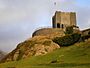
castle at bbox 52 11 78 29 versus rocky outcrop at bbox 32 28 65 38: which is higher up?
castle at bbox 52 11 78 29

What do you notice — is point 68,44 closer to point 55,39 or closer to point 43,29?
point 55,39

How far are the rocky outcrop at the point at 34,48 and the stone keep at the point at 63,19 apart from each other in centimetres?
2222

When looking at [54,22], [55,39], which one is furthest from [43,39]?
[54,22]

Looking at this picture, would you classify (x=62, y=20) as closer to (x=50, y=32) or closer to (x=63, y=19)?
(x=63, y=19)

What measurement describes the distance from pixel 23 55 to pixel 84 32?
69.0 feet

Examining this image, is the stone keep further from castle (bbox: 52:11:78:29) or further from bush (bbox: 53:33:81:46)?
bush (bbox: 53:33:81:46)

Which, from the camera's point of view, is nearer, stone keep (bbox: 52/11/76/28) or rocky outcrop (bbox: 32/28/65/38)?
rocky outcrop (bbox: 32/28/65/38)

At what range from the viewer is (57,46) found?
300ft

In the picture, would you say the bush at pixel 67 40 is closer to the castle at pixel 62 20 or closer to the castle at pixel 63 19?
the castle at pixel 62 20

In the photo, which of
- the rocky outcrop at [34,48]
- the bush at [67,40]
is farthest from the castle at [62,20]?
the bush at [67,40]

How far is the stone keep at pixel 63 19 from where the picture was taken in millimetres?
120000

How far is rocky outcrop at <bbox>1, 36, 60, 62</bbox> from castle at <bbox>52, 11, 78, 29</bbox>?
72.9 feet

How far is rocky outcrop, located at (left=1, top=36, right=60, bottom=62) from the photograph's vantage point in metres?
87.9

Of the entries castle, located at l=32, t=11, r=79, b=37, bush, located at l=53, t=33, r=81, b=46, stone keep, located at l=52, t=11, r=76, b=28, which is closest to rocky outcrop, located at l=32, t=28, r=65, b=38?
castle, located at l=32, t=11, r=79, b=37
